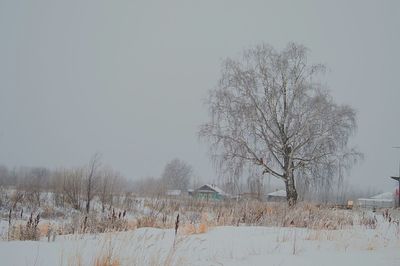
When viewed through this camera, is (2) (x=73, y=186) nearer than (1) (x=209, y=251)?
No

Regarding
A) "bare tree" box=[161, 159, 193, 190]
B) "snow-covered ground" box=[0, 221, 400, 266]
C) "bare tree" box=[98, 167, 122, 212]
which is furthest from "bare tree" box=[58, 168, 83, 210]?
"bare tree" box=[161, 159, 193, 190]

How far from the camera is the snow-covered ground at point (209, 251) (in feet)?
12.3

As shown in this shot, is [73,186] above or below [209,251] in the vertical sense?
below

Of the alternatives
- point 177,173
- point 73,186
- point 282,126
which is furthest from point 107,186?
point 177,173

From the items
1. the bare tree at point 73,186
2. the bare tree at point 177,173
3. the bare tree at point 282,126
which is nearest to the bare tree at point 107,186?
the bare tree at point 73,186

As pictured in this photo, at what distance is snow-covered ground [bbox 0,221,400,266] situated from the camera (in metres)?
3.76

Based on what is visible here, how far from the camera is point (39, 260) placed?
12.6ft

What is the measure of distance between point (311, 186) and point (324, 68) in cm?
656

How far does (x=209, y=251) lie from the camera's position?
4.70 meters

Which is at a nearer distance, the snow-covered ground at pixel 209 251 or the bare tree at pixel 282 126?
the snow-covered ground at pixel 209 251

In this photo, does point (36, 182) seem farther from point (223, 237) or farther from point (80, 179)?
point (223, 237)

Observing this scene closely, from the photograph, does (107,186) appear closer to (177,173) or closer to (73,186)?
(73,186)

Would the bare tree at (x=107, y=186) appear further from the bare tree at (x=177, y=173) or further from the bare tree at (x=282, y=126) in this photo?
the bare tree at (x=177, y=173)

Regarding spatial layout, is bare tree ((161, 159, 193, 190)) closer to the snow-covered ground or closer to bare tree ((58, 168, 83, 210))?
bare tree ((58, 168, 83, 210))
